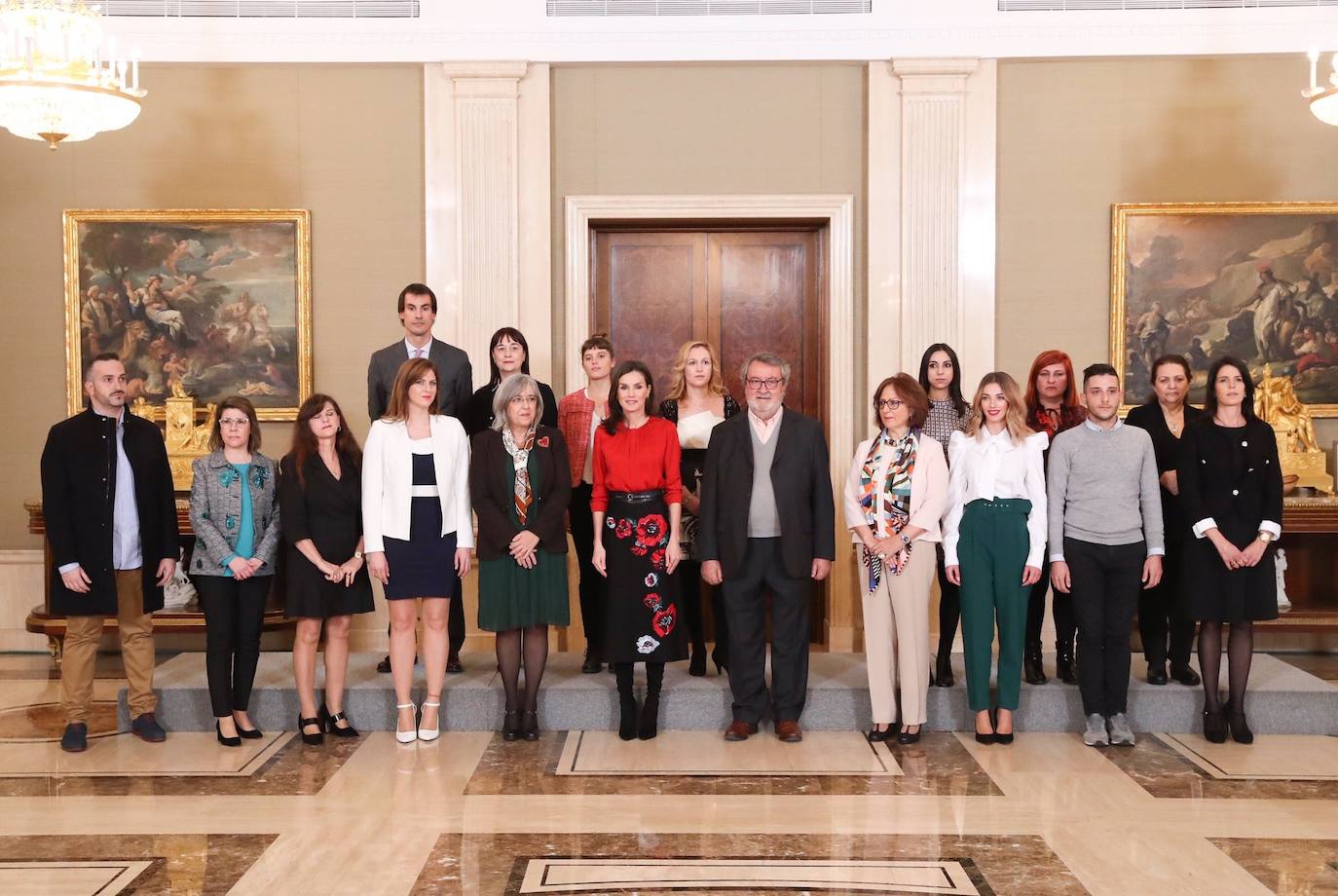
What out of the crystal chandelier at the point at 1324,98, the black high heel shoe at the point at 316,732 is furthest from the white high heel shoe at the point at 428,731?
the crystal chandelier at the point at 1324,98

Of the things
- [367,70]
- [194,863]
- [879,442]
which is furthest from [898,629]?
[367,70]

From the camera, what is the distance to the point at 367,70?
6.97 m

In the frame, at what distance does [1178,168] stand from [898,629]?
149 inches

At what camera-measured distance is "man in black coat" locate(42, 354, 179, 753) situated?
4895mm

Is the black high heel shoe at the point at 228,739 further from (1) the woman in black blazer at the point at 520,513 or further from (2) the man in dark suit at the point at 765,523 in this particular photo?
(2) the man in dark suit at the point at 765,523

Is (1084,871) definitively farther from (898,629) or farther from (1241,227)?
(1241,227)

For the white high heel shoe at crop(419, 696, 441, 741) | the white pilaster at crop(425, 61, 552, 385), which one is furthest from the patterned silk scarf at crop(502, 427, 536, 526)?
the white pilaster at crop(425, 61, 552, 385)

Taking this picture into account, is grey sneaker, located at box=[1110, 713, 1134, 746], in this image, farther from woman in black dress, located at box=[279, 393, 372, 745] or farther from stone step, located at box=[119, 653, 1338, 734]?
woman in black dress, located at box=[279, 393, 372, 745]

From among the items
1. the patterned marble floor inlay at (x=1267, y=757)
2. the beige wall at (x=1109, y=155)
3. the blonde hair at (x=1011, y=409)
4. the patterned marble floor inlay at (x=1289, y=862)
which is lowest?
the patterned marble floor inlay at (x=1267, y=757)

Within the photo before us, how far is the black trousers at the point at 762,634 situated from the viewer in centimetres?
495

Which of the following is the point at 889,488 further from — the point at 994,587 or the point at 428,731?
the point at 428,731

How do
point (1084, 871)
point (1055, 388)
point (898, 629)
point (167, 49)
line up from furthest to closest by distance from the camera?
point (167, 49) → point (1055, 388) → point (898, 629) → point (1084, 871)

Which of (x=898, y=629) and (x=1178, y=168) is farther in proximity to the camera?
(x=1178, y=168)

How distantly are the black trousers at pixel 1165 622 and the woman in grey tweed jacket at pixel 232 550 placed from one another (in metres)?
3.88
